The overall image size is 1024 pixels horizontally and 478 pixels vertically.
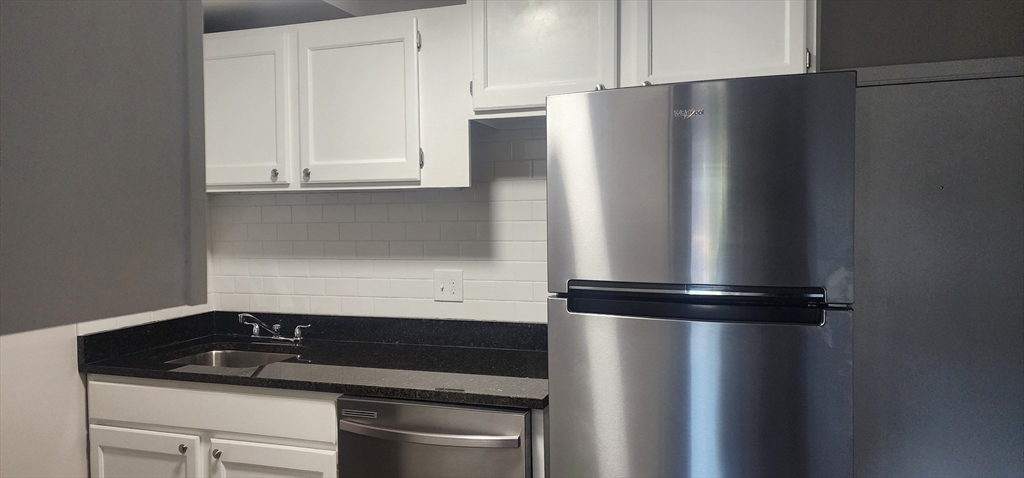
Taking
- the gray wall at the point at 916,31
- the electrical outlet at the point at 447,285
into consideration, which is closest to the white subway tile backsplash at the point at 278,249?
the electrical outlet at the point at 447,285

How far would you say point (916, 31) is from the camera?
226 centimetres

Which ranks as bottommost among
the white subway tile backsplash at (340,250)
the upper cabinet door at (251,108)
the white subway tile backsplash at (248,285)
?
the white subway tile backsplash at (248,285)

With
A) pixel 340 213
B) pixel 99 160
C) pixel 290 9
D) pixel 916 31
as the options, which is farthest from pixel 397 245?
pixel 99 160

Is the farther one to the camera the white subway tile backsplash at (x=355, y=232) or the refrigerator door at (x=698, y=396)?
the white subway tile backsplash at (x=355, y=232)

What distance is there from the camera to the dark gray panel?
1758mm

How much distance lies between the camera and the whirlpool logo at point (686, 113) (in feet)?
5.50

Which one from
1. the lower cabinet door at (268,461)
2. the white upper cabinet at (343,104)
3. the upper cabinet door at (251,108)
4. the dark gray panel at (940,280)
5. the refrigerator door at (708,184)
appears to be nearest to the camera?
the refrigerator door at (708,184)

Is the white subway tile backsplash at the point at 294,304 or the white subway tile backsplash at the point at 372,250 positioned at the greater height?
the white subway tile backsplash at the point at 372,250

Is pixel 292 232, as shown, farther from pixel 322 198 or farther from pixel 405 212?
pixel 405 212

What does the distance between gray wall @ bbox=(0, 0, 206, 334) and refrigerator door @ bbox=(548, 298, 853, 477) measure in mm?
1494

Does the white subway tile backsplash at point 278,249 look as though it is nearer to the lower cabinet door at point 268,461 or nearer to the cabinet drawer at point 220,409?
the cabinet drawer at point 220,409

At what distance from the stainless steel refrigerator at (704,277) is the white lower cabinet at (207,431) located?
2.80 feet

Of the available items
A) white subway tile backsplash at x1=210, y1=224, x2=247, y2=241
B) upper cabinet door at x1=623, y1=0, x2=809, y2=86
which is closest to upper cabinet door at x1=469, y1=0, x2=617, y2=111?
upper cabinet door at x1=623, y1=0, x2=809, y2=86

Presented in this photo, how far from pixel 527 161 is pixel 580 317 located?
3.05ft
